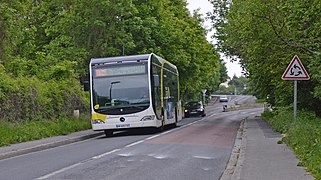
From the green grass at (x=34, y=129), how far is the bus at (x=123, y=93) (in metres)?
2.05

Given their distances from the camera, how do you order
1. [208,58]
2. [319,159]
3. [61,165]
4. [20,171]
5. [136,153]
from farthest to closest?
[208,58] → [136,153] → [61,165] → [20,171] → [319,159]

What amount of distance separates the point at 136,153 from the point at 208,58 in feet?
126

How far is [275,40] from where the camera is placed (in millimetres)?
22844

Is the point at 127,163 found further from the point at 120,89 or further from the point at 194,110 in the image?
the point at 194,110

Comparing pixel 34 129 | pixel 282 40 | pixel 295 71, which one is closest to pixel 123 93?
pixel 34 129

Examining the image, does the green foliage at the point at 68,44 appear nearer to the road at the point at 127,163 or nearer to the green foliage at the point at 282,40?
the road at the point at 127,163

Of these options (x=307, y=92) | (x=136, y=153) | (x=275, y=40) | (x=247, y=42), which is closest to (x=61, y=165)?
(x=136, y=153)

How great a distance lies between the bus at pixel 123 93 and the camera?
2225 centimetres

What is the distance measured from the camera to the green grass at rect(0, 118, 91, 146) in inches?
756

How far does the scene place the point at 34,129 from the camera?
21.4 metres

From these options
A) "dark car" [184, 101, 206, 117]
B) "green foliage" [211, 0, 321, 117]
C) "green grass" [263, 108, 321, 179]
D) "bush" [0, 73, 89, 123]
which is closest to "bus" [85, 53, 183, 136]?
"bush" [0, 73, 89, 123]

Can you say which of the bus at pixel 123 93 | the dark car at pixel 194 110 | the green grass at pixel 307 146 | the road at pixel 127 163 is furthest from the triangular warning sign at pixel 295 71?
the dark car at pixel 194 110

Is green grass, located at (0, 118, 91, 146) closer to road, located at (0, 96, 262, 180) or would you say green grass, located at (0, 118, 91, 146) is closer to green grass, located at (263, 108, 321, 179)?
road, located at (0, 96, 262, 180)

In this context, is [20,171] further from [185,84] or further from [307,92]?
[185,84]
